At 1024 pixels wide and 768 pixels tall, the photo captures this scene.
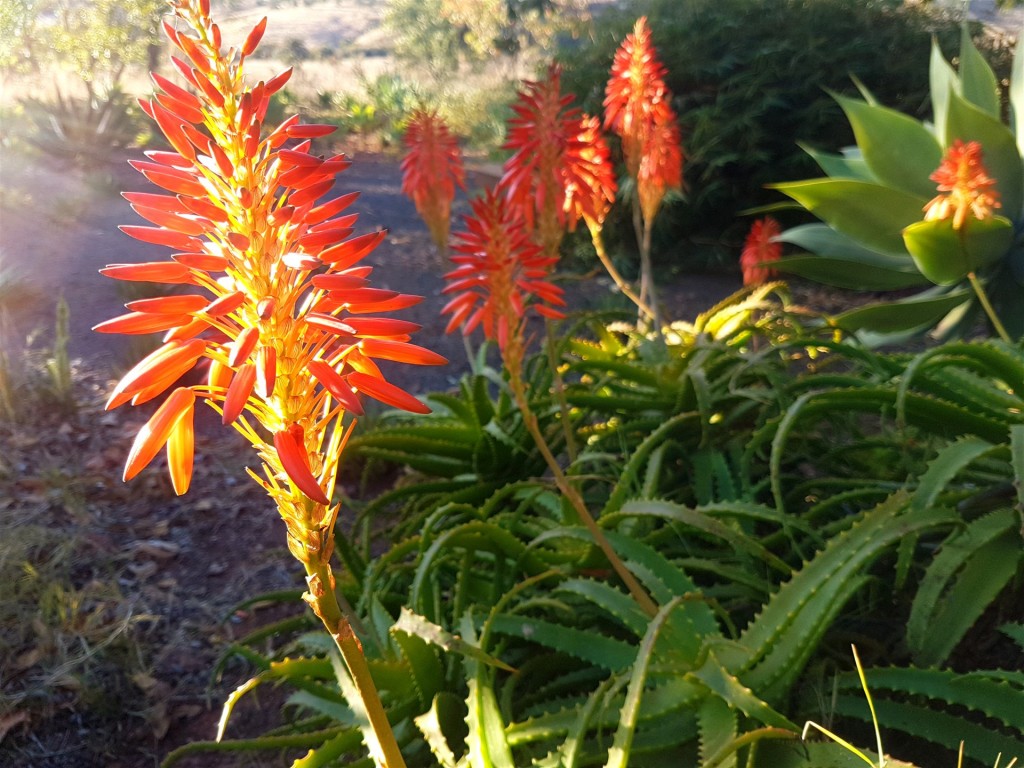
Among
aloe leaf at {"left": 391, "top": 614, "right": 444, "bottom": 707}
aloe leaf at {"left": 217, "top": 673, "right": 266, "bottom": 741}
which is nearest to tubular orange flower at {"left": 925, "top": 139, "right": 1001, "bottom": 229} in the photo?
aloe leaf at {"left": 391, "top": 614, "right": 444, "bottom": 707}

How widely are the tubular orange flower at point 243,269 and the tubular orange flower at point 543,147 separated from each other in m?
1.12

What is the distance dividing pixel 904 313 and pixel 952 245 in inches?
12.3

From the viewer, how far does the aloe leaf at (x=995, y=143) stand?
2.46 meters

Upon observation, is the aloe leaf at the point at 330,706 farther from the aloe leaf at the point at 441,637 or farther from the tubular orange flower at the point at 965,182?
the tubular orange flower at the point at 965,182

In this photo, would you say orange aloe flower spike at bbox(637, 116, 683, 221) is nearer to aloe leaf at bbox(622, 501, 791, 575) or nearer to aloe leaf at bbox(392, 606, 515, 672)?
aloe leaf at bbox(622, 501, 791, 575)

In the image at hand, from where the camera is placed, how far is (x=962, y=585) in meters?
1.24

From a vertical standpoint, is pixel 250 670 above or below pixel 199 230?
below

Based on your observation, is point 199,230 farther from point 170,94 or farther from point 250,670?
point 250,670

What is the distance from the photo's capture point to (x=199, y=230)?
0.60m

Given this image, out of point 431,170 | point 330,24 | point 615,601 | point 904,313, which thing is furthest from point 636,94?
point 330,24

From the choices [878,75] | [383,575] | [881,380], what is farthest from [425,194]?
[878,75]

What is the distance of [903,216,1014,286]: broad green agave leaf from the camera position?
2.16 meters

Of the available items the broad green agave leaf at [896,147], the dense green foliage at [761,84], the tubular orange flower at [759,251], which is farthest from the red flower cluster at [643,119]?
the dense green foliage at [761,84]

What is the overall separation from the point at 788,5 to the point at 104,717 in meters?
4.91
